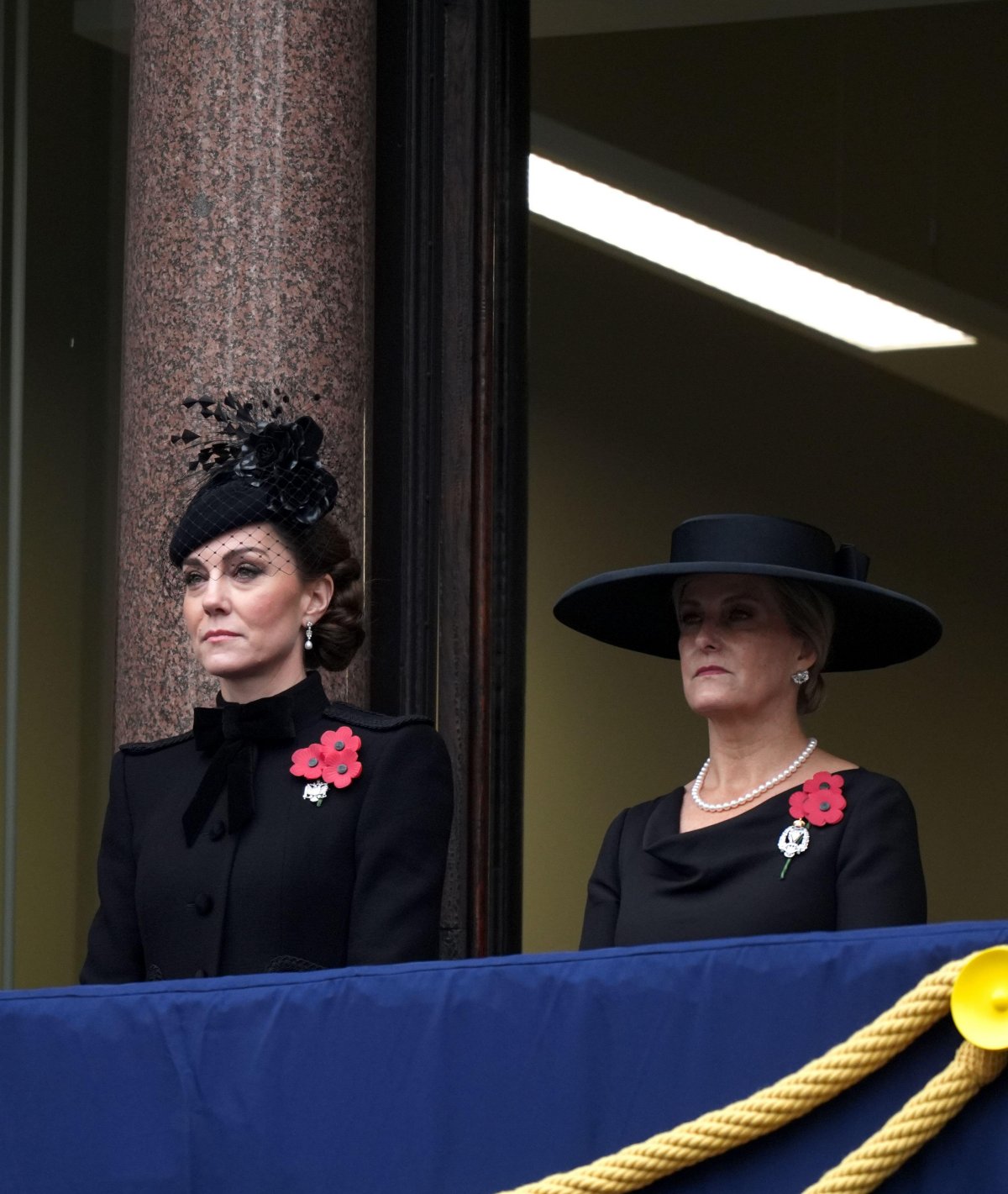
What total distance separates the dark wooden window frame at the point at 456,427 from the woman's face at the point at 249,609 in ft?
4.88

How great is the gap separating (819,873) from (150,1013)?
1265 mm

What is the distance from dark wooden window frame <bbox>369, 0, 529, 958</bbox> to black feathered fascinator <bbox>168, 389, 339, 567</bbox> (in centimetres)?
138

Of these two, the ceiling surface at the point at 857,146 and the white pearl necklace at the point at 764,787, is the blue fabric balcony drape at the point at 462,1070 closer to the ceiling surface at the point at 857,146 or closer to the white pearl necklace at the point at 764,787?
the white pearl necklace at the point at 764,787

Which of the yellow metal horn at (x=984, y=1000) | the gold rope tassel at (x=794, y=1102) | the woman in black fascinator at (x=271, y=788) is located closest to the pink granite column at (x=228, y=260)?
the woman in black fascinator at (x=271, y=788)

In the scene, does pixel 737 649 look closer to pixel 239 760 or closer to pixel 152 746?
pixel 239 760

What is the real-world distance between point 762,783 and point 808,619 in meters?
0.30

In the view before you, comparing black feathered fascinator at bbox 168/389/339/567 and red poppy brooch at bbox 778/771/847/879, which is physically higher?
black feathered fascinator at bbox 168/389/339/567

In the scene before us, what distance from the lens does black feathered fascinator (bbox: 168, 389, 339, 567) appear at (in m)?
3.46

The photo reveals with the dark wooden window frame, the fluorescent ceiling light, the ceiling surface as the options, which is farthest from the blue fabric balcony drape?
the fluorescent ceiling light

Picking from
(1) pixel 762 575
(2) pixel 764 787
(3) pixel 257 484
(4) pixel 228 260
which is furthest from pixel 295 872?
(4) pixel 228 260

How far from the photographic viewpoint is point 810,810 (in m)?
3.39

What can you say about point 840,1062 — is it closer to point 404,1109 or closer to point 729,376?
point 404,1109

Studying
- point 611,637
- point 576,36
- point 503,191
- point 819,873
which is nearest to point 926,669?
point 576,36

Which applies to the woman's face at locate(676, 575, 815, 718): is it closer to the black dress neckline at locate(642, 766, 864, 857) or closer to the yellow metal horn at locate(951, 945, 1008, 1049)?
the black dress neckline at locate(642, 766, 864, 857)
